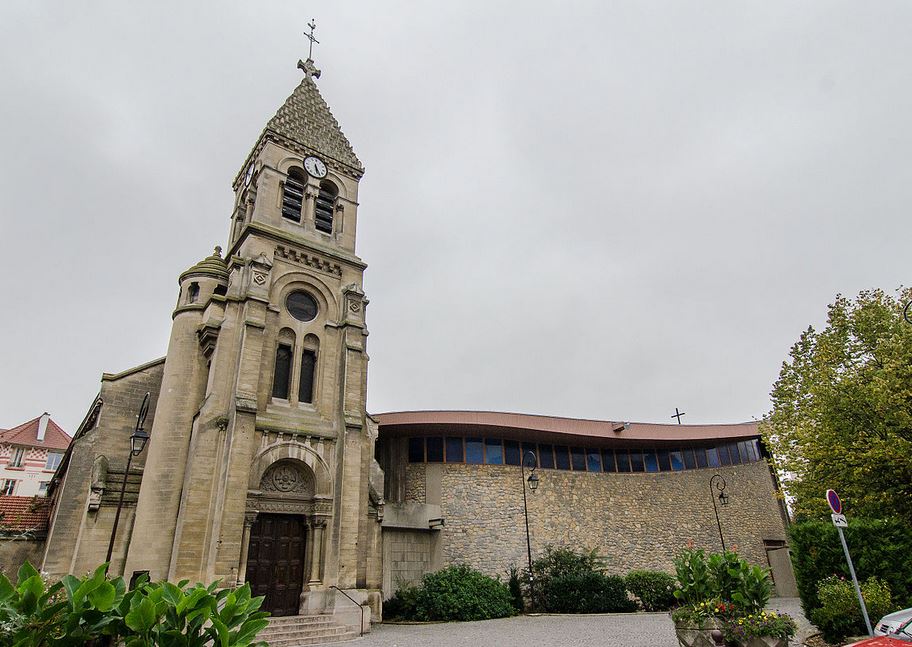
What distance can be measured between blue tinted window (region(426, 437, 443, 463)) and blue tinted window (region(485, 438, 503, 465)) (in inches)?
82.9

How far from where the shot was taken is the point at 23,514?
17.9 m

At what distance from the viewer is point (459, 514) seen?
2161cm

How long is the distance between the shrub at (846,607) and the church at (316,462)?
1121 cm

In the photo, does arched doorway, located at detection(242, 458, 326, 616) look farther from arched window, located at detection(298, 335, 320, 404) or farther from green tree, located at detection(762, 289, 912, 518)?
green tree, located at detection(762, 289, 912, 518)

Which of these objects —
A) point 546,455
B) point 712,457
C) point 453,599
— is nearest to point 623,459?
point 546,455

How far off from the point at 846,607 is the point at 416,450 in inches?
615

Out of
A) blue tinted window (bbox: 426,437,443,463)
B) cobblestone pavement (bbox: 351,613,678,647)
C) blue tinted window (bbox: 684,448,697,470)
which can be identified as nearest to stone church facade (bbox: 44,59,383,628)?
cobblestone pavement (bbox: 351,613,678,647)

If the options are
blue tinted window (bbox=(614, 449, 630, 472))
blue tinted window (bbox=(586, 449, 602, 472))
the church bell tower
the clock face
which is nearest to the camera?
the church bell tower

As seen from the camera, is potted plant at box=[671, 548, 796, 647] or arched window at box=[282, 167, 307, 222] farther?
arched window at box=[282, 167, 307, 222]

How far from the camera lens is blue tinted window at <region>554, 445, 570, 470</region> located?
Answer: 24.9m

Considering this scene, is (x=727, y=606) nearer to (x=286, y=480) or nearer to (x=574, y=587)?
(x=574, y=587)

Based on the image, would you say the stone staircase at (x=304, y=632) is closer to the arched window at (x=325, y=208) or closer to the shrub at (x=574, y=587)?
the shrub at (x=574, y=587)

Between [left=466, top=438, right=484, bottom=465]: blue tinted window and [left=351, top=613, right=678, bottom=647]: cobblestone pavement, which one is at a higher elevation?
[left=466, top=438, right=484, bottom=465]: blue tinted window

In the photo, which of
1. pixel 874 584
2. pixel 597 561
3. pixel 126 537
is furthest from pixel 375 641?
pixel 597 561
